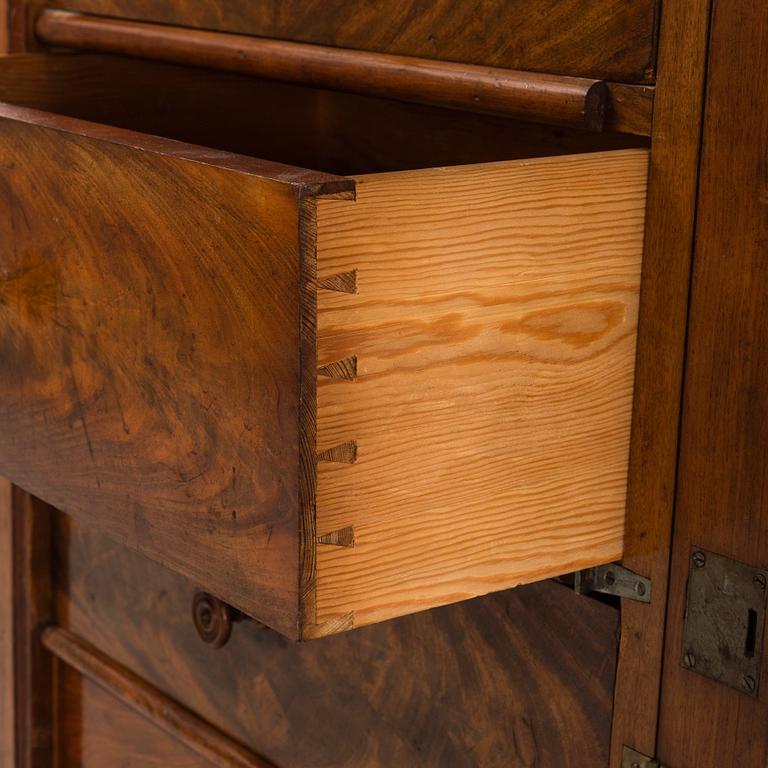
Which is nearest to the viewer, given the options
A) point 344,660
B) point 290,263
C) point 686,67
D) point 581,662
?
point 290,263

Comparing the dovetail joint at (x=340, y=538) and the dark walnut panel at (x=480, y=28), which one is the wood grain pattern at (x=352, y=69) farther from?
the dovetail joint at (x=340, y=538)

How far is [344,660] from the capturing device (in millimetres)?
1036

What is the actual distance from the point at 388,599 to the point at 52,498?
284 millimetres

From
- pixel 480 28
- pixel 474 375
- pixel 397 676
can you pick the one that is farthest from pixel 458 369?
pixel 397 676

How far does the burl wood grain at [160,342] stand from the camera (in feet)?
2.20

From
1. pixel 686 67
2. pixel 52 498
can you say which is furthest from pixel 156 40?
pixel 686 67

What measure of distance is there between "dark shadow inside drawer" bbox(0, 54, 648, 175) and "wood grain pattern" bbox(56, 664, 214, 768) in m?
0.55

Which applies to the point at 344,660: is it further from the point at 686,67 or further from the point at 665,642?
the point at 686,67

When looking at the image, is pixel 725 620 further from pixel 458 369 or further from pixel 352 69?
pixel 352 69

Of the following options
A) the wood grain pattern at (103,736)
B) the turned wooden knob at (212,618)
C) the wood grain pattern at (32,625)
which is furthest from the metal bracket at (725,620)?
the wood grain pattern at (32,625)

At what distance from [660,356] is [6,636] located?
0.90 meters

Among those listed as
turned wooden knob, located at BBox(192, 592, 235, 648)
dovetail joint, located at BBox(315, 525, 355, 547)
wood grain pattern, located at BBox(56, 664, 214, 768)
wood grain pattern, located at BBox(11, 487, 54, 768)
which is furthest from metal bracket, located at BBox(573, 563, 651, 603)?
wood grain pattern, located at BBox(11, 487, 54, 768)

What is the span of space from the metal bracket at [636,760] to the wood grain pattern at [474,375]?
0.13 metres

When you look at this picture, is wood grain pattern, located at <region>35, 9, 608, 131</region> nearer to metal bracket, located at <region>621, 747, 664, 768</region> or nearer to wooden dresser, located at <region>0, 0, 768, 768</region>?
wooden dresser, located at <region>0, 0, 768, 768</region>
